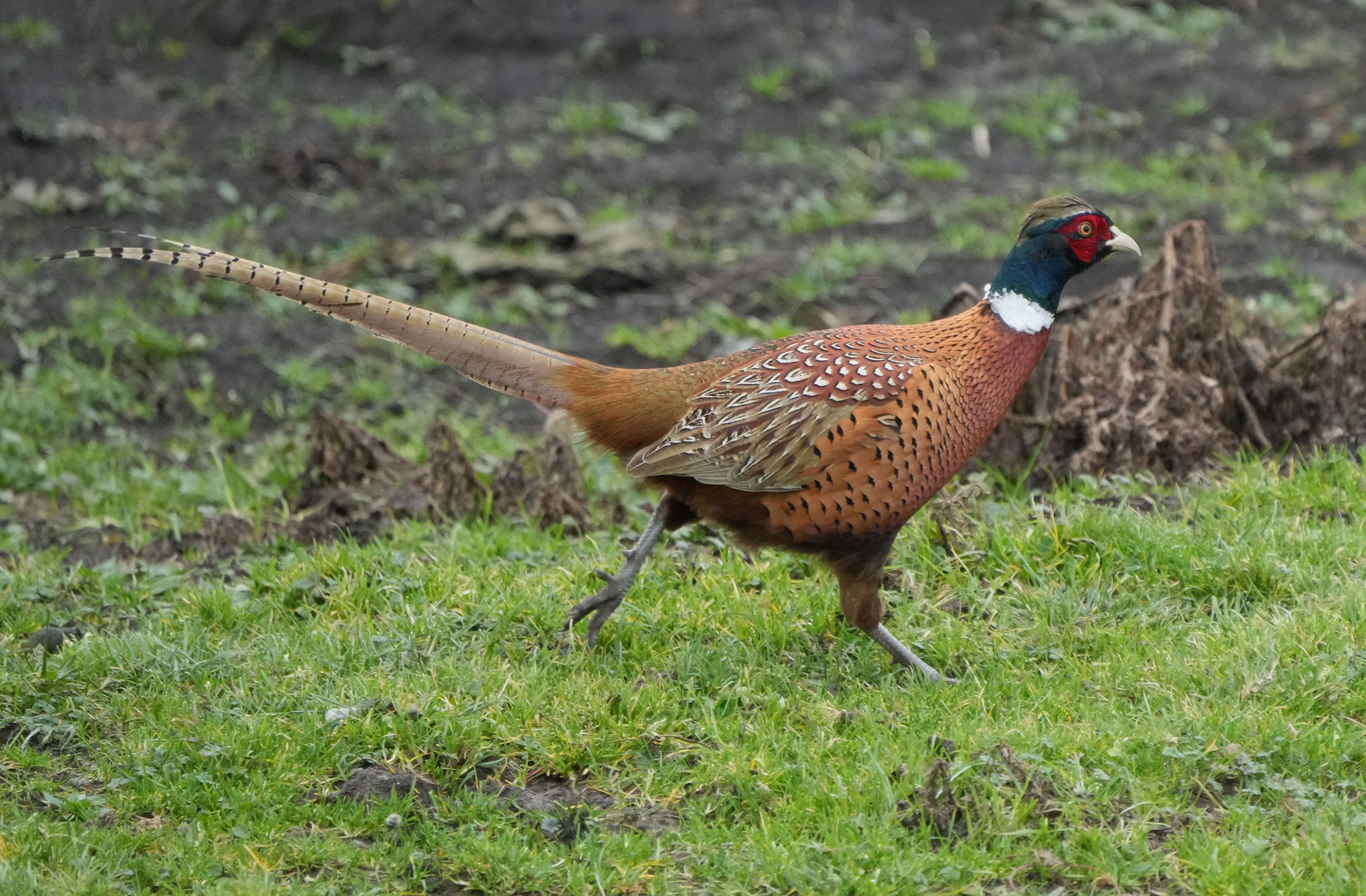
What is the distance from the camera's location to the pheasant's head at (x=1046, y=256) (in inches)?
178

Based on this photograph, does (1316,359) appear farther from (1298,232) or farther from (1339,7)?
(1339,7)

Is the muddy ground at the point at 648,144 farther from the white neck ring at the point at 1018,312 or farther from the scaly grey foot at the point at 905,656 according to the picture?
the scaly grey foot at the point at 905,656

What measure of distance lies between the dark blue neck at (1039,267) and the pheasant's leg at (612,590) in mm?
1268

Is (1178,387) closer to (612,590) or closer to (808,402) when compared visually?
(808,402)

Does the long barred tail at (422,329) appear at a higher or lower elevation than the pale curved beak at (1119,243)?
lower

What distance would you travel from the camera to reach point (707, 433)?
4.38 m

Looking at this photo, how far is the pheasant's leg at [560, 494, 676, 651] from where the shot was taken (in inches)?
177

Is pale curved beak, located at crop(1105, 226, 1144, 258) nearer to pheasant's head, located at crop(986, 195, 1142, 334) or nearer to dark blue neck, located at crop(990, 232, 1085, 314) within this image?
pheasant's head, located at crop(986, 195, 1142, 334)

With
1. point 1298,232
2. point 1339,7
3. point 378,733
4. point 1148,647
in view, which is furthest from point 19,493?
point 1339,7

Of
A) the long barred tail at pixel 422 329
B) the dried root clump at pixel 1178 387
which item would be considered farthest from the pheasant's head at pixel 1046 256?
the long barred tail at pixel 422 329

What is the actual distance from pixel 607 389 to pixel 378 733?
4.22ft

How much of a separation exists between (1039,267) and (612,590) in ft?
5.43

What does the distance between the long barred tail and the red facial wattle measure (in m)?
1.55

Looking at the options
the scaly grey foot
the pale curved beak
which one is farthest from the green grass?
the pale curved beak
